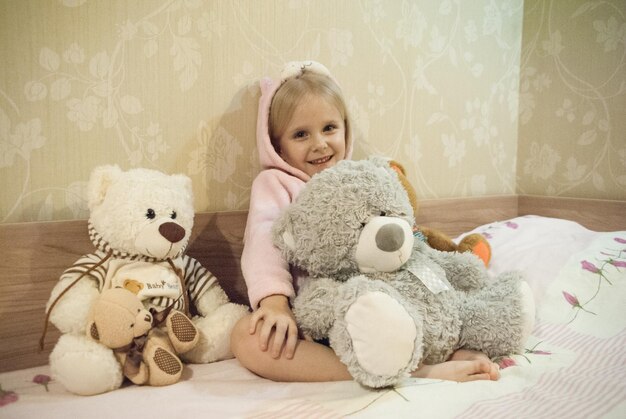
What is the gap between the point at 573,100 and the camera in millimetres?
1612

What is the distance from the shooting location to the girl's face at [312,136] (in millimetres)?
1076

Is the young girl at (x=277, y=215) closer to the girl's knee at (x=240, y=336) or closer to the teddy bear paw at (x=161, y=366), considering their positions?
the girl's knee at (x=240, y=336)

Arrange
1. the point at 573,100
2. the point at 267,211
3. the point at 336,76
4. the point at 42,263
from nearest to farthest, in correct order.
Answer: the point at 42,263
the point at 267,211
the point at 336,76
the point at 573,100

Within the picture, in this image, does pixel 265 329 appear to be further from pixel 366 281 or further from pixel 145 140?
pixel 145 140

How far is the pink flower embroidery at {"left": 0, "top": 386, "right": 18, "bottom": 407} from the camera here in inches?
27.7

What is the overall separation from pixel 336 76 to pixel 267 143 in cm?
35

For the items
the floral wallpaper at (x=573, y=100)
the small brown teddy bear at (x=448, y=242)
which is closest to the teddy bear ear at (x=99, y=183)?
the small brown teddy bear at (x=448, y=242)

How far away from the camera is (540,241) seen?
1259 millimetres

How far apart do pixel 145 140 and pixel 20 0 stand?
340 millimetres

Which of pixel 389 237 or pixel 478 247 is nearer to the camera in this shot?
pixel 389 237

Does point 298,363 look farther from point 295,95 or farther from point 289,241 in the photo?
point 295,95

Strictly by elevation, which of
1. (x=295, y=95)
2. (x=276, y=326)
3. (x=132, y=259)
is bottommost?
(x=276, y=326)

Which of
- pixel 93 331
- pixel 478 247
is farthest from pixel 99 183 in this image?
pixel 478 247

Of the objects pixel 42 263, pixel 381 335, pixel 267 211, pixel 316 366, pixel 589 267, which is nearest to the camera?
pixel 381 335
